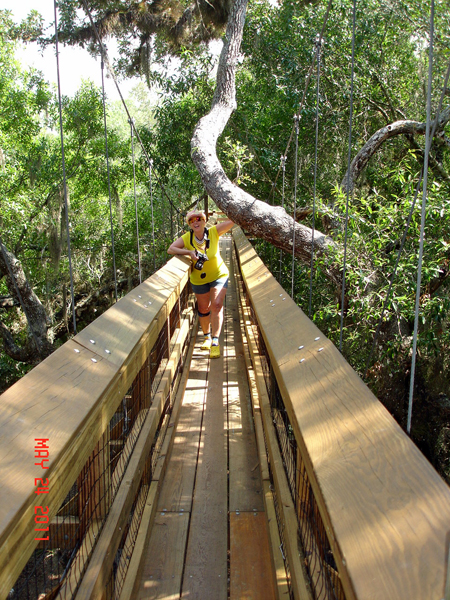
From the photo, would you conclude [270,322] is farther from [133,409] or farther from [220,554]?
[220,554]

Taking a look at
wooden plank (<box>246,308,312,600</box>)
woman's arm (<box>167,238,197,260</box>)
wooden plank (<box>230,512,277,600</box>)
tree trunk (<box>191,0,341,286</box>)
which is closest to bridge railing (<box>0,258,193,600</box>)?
wooden plank (<box>230,512,277,600</box>)

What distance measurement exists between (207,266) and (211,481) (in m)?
1.66

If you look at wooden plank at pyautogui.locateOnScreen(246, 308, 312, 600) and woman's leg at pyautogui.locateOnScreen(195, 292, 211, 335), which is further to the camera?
woman's leg at pyautogui.locateOnScreen(195, 292, 211, 335)

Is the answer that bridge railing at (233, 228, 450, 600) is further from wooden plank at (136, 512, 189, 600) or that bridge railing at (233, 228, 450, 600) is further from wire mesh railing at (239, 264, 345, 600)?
wooden plank at (136, 512, 189, 600)

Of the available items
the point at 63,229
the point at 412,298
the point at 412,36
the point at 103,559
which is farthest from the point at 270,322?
the point at 63,229

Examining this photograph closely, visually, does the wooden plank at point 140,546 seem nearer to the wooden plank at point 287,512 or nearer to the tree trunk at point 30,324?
the wooden plank at point 287,512

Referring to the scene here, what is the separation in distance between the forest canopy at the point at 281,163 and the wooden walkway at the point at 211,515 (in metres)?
1.44

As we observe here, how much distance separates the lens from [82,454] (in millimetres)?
986

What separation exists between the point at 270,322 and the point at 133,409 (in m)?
0.59

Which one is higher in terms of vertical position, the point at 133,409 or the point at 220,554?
the point at 133,409

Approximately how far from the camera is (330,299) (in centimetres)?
525

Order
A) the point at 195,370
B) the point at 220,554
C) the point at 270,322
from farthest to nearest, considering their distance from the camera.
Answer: the point at 195,370
the point at 270,322
the point at 220,554

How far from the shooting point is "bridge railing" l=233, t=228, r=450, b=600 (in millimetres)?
546

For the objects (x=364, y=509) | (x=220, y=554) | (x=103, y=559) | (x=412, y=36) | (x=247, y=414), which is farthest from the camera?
(x=412, y=36)
